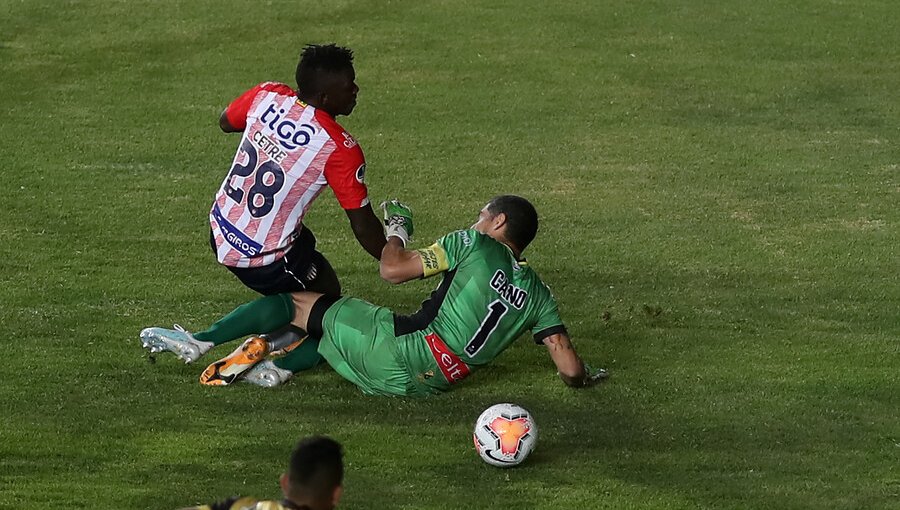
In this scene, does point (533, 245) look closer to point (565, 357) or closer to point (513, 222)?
point (513, 222)

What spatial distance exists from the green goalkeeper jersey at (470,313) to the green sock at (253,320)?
661 mm

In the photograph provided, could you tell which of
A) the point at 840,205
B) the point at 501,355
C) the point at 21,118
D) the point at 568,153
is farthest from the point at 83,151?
the point at 840,205

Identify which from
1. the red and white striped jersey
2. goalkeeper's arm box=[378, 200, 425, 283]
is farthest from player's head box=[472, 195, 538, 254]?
the red and white striped jersey

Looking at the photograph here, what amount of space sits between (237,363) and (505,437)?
1637 millimetres

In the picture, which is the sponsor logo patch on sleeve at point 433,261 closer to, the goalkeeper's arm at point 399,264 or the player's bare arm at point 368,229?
the goalkeeper's arm at point 399,264

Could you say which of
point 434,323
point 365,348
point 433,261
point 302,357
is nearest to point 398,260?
point 433,261

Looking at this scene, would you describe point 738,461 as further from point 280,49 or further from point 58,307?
point 280,49

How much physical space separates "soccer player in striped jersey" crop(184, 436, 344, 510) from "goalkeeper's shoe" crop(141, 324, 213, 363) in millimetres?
2712

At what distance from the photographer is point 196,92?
40.0 feet

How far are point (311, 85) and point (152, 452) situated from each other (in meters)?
1.99

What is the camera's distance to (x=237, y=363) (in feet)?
22.6

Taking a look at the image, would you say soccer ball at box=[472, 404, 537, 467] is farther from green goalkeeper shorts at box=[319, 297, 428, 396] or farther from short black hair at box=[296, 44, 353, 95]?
short black hair at box=[296, 44, 353, 95]

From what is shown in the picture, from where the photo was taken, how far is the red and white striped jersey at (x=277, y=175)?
263 inches

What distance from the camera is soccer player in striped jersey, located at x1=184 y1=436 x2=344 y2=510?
4004 mm
